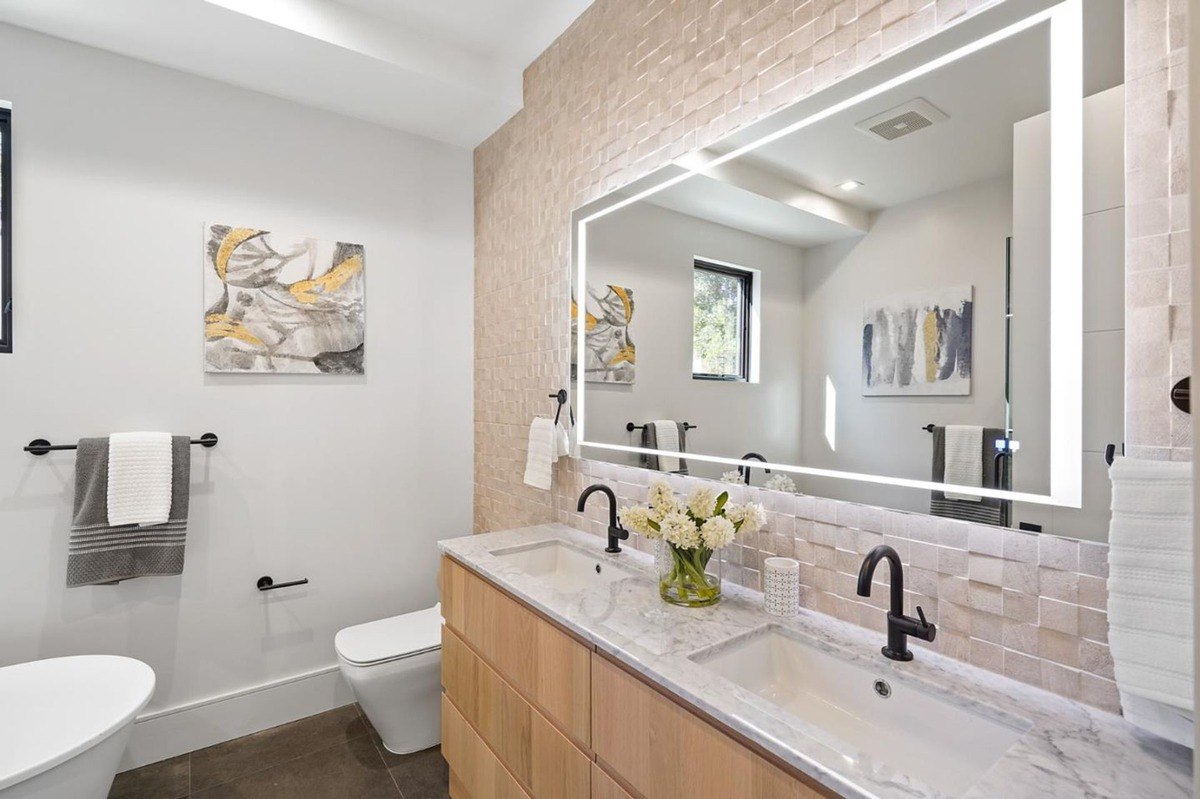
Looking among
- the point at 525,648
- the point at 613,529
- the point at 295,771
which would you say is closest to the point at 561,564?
the point at 613,529

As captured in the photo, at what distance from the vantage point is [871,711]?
1066 mm

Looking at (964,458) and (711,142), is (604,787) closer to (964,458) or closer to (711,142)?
(964,458)

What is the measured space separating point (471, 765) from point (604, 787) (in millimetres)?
770

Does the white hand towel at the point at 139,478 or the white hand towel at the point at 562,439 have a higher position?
the white hand towel at the point at 562,439

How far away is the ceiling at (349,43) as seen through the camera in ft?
6.43

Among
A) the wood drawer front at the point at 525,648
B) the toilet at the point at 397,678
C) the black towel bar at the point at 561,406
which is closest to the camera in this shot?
the wood drawer front at the point at 525,648

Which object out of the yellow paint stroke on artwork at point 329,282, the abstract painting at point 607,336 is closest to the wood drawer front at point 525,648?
the abstract painting at point 607,336

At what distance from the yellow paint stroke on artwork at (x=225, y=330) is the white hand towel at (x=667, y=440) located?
5.70 feet

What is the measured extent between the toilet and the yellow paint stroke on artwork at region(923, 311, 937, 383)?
179 centimetres

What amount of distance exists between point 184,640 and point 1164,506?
2.94m

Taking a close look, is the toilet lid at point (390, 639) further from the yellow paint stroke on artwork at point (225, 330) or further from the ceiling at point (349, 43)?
the ceiling at point (349, 43)

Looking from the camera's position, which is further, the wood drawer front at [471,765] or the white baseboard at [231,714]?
the white baseboard at [231,714]

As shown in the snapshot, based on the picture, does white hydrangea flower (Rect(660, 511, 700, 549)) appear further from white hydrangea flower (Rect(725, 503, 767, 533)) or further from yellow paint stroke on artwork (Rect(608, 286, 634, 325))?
yellow paint stroke on artwork (Rect(608, 286, 634, 325))

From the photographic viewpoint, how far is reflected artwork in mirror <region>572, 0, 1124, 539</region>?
961mm
